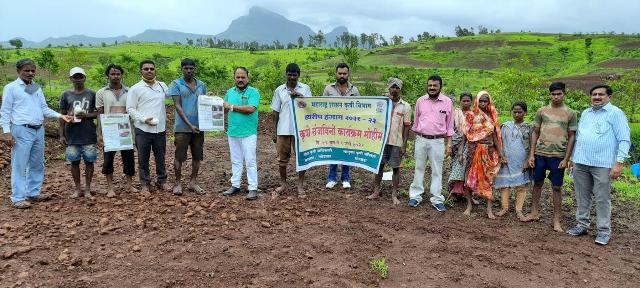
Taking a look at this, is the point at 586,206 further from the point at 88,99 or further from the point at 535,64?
the point at 535,64

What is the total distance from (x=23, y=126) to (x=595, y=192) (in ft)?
22.1

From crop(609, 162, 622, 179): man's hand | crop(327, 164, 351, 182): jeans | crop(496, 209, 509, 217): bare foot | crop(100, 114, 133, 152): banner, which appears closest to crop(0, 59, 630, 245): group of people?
crop(496, 209, 509, 217): bare foot

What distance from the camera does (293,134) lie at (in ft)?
20.7

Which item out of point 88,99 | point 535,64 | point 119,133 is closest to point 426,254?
point 119,133

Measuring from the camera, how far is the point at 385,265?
4.25 meters

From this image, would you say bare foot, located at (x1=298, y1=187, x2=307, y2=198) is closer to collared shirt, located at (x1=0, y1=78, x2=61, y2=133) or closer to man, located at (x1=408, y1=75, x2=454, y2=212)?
man, located at (x1=408, y1=75, x2=454, y2=212)

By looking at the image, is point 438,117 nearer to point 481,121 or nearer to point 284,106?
point 481,121

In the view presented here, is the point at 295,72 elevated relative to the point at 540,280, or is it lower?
elevated

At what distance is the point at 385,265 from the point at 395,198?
2017 millimetres

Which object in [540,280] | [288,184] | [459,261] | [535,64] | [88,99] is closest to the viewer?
[540,280]

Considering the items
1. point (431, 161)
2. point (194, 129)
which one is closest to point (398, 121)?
point (431, 161)

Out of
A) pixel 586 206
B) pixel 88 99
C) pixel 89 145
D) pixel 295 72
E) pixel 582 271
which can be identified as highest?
pixel 295 72

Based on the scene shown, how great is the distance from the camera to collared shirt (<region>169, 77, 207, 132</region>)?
580 centimetres

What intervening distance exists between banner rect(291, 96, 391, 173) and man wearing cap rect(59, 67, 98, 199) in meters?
2.58
